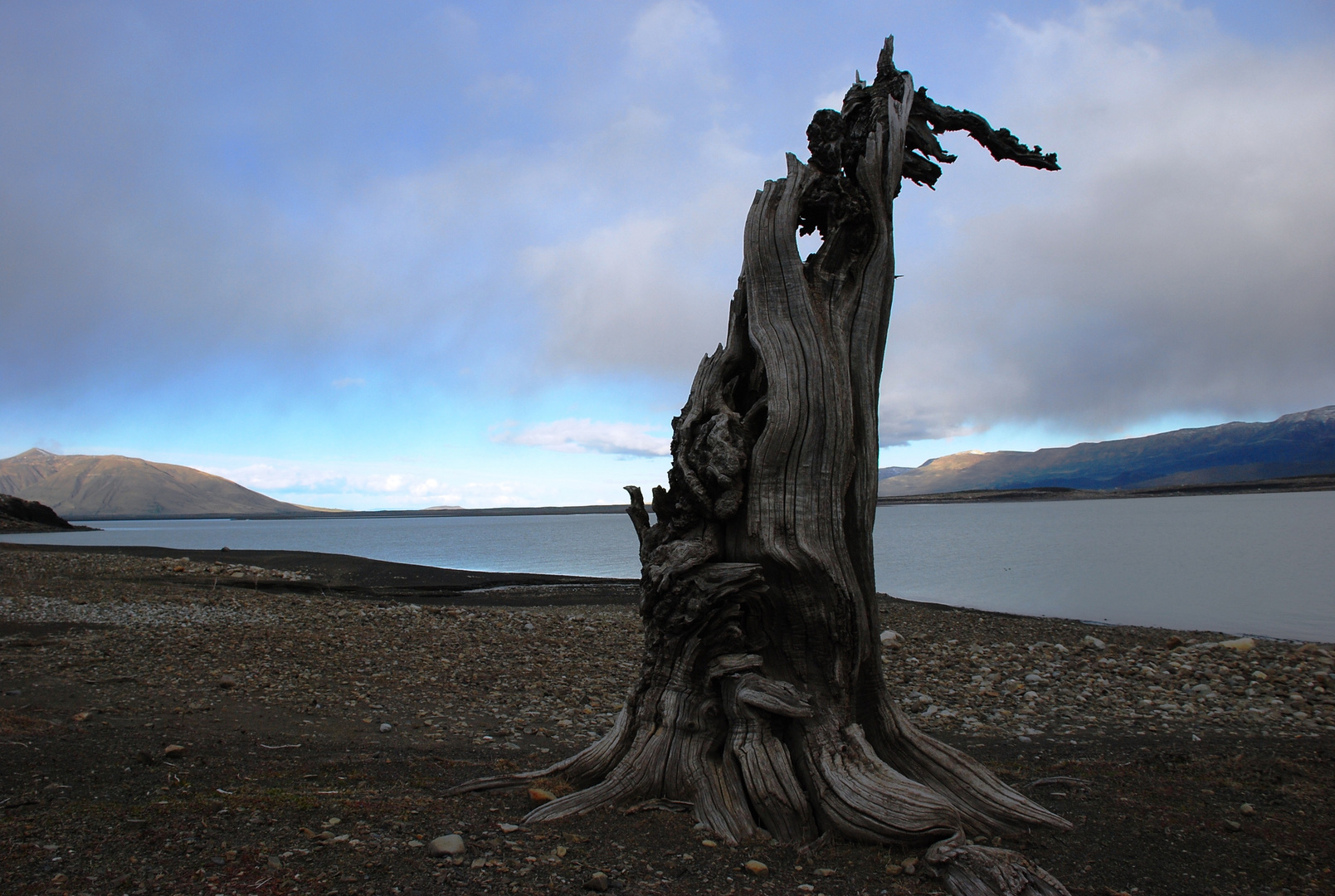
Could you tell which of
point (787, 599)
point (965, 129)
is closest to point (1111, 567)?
point (965, 129)

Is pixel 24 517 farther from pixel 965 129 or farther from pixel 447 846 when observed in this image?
pixel 965 129

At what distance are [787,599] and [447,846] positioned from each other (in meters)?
2.59

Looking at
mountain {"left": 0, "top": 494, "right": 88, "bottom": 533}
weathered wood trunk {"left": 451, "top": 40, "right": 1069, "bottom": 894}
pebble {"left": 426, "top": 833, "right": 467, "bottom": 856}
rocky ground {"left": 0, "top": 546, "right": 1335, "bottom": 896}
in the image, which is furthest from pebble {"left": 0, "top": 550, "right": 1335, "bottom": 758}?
mountain {"left": 0, "top": 494, "right": 88, "bottom": 533}

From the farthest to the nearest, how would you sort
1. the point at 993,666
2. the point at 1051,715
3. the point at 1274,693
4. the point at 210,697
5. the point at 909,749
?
1. the point at 993,666
2. the point at 1274,693
3. the point at 1051,715
4. the point at 210,697
5. the point at 909,749

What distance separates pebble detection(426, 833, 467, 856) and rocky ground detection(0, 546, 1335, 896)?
23 millimetres

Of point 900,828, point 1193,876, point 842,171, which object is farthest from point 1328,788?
point 842,171

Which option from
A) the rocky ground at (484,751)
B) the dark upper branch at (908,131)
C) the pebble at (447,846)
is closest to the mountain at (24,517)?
the rocky ground at (484,751)

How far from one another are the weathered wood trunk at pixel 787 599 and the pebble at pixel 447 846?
0.74 meters

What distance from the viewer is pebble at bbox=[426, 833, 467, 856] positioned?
164 inches

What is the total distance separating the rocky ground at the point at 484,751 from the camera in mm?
4090

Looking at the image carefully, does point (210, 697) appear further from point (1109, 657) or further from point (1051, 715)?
point (1109, 657)

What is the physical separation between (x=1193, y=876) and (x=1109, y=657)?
33.8 ft

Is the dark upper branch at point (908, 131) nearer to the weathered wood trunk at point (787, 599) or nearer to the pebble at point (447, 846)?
the weathered wood trunk at point (787, 599)

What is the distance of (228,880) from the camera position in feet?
11.9
